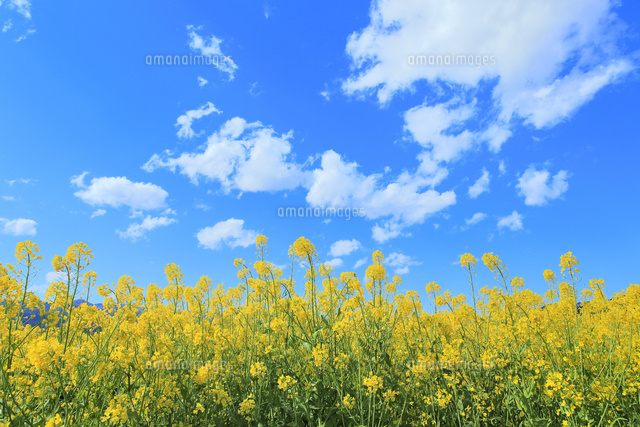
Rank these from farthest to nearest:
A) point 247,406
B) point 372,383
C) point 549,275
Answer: point 549,275, point 247,406, point 372,383

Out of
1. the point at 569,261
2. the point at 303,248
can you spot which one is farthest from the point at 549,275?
the point at 303,248

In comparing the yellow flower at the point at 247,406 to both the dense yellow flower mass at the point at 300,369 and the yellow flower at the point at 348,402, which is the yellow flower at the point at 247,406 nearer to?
the dense yellow flower mass at the point at 300,369

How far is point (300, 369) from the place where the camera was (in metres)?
4.05

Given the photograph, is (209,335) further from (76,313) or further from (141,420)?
(76,313)

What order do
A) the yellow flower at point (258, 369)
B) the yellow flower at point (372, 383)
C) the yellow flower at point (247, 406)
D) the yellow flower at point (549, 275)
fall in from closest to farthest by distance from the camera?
the yellow flower at point (372, 383) → the yellow flower at point (247, 406) → the yellow flower at point (258, 369) → the yellow flower at point (549, 275)

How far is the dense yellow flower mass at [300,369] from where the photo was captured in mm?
3666

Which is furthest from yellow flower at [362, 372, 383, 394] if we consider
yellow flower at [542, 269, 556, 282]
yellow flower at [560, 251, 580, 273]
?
yellow flower at [542, 269, 556, 282]

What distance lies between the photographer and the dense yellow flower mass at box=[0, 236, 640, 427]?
144 inches

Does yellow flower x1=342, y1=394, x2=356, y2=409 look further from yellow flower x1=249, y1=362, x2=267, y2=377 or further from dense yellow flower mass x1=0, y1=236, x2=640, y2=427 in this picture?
yellow flower x1=249, y1=362, x2=267, y2=377

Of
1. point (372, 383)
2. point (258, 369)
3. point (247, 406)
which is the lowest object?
point (247, 406)

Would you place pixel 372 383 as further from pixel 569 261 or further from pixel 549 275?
pixel 549 275

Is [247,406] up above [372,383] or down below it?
below

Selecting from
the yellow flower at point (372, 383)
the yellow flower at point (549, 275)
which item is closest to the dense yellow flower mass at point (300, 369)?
the yellow flower at point (372, 383)

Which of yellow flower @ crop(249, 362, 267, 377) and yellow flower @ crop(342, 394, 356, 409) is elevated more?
yellow flower @ crop(249, 362, 267, 377)
